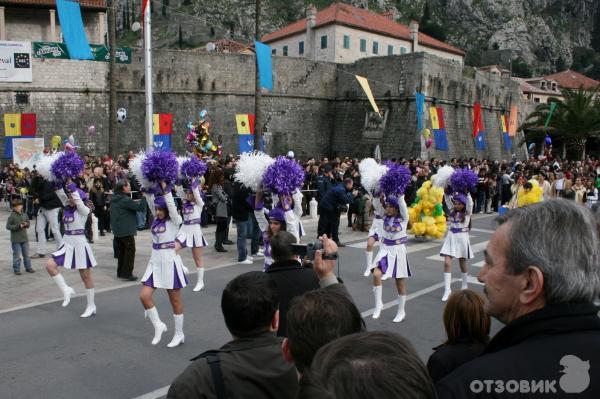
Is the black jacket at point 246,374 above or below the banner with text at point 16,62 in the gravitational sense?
below

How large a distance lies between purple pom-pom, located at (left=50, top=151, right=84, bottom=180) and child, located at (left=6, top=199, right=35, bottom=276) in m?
2.83

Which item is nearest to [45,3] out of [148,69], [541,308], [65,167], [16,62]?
[16,62]

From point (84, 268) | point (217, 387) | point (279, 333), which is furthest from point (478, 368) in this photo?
point (84, 268)

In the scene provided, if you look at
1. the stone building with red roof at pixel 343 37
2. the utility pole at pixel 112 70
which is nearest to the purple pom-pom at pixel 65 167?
the utility pole at pixel 112 70

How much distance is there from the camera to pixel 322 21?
5566cm

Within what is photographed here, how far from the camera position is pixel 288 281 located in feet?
13.0

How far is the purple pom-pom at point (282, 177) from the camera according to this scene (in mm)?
8852

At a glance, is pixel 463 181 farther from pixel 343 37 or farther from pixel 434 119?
pixel 343 37

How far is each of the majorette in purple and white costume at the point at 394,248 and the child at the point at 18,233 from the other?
6.73 m

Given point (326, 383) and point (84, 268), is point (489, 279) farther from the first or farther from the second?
point (84, 268)

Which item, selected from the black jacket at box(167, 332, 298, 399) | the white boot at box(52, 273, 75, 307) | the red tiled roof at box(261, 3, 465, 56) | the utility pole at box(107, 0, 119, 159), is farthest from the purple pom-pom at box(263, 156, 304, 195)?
the red tiled roof at box(261, 3, 465, 56)

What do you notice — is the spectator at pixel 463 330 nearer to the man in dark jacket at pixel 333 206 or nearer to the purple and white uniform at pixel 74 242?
the purple and white uniform at pixel 74 242

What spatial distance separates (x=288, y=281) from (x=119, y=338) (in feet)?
12.5

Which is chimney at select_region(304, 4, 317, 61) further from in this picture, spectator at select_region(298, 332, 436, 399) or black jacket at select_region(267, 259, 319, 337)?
spectator at select_region(298, 332, 436, 399)
